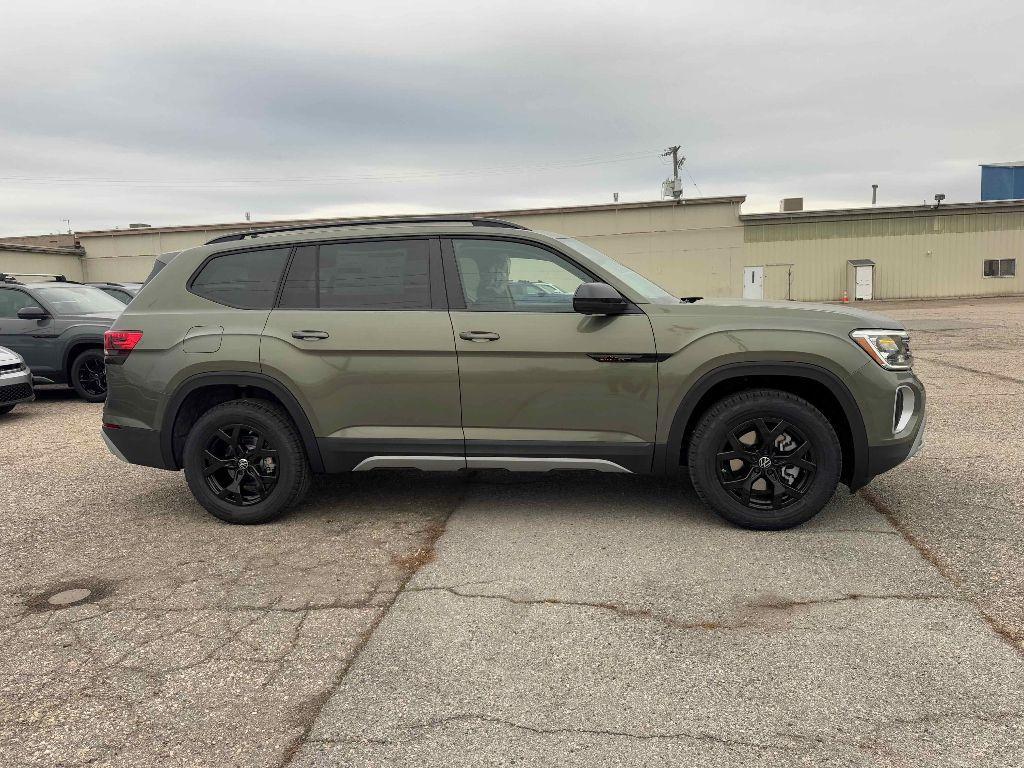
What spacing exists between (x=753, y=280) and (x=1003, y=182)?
76.8ft

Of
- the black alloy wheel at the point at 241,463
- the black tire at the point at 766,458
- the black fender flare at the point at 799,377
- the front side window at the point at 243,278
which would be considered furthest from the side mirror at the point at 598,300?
the black alloy wheel at the point at 241,463

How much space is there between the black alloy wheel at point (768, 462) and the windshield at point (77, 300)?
885 centimetres

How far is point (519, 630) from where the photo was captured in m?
2.92

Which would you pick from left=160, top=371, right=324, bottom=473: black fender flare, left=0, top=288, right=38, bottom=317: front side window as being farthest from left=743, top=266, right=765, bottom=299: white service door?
left=160, top=371, right=324, bottom=473: black fender flare

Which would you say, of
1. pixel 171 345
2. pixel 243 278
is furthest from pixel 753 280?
pixel 171 345

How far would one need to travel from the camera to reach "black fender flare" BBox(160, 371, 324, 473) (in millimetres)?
4172

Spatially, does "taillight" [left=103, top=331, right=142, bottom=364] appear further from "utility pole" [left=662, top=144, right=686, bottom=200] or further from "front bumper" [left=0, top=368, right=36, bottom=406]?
"utility pole" [left=662, top=144, right=686, bottom=200]

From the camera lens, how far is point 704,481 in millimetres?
3920

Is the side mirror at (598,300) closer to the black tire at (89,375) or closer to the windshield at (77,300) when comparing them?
the black tire at (89,375)

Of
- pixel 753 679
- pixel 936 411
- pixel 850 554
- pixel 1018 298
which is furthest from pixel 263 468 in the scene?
pixel 1018 298

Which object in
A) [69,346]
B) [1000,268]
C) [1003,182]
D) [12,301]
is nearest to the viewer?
[69,346]

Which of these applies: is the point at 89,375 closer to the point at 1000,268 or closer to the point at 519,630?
the point at 519,630

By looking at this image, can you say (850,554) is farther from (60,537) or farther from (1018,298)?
(1018,298)

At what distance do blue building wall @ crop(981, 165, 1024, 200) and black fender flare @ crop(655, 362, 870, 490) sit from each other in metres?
47.0
